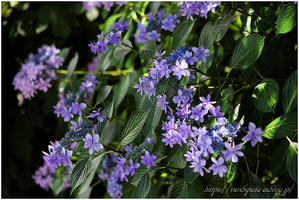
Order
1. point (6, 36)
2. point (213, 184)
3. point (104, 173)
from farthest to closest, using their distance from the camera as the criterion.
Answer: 1. point (6, 36)
2. point (104, 173)
3. point (213, 184)

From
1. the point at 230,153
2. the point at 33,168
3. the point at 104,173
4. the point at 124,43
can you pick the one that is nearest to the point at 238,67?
the point at 230,153

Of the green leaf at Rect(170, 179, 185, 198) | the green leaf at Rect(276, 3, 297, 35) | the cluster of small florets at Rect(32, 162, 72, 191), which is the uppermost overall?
the green leaf at Rect(276, 3, 297, 35)

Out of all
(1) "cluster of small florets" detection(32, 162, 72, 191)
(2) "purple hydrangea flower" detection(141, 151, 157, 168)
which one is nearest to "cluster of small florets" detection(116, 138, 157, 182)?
(2) "purple hydrangea flower" detection(141, 151, 157, 168)

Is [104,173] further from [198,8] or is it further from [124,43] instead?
[198,8]

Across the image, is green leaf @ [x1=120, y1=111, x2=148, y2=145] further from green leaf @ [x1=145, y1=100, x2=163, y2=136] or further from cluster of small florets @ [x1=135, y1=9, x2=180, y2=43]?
cluster of small florets @ [x1=135, y1=9, x2=180, y2=43]

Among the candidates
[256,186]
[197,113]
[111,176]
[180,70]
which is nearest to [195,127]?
[197,113]

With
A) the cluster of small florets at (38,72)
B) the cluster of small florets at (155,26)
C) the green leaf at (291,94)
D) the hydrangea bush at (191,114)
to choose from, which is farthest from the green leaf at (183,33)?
the cluster of small florets at (38,72)
